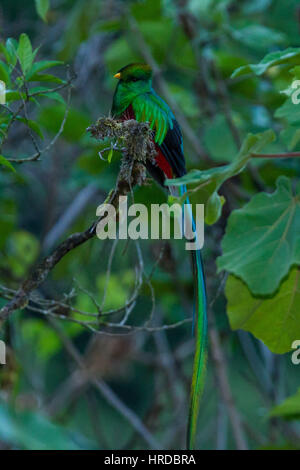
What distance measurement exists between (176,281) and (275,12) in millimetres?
1183

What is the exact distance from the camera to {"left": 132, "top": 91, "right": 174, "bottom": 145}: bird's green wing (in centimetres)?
112

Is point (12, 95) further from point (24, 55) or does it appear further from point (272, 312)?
point (272, 312)

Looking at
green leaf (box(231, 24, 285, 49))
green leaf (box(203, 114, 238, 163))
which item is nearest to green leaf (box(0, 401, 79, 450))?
green leaf (box(203, 114, 238, 163))

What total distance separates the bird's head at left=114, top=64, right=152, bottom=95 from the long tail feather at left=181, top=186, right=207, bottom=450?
0.28 meters

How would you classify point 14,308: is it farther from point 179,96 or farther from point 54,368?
point 54,368

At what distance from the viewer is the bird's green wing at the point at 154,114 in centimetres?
112

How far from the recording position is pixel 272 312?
1.10m

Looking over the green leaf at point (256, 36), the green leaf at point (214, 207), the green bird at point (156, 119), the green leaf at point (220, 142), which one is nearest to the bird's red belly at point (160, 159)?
the green bird at point (156, 119)

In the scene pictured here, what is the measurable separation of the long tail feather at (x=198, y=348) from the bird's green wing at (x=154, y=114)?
175 millimetres

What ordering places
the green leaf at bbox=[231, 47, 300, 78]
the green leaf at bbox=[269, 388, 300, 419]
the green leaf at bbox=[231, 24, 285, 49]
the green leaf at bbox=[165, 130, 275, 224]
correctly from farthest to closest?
the green leaf at bbox=[231, 24, 285, 49]
the green leaf at bbox=[269, 388, 300, 419]
the green leaf at bbox=[231, 47, 300, 78]
the green leaf at bbox=[165, 130, 275, 224]

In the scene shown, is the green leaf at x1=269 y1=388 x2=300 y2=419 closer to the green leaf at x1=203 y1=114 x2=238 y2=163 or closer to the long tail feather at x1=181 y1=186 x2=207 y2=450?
the long tail feather at x1=181 y1=186 x2=207 y2=450

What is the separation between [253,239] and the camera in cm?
101

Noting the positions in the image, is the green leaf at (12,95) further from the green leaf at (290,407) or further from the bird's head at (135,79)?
the green leaf at (290,407)

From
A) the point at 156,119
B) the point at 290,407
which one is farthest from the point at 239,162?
the point at 290,407
